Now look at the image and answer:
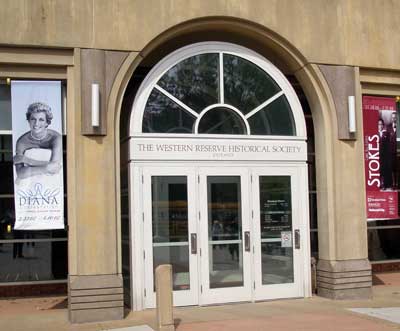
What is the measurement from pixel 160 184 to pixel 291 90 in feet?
10.5

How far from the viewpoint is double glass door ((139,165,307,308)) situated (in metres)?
10.8

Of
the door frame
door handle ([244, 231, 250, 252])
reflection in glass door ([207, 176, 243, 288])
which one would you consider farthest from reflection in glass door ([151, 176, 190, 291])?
door handle ([244, 231, 250, 252])

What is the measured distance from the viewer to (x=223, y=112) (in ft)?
37.4

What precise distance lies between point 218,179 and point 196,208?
695mm

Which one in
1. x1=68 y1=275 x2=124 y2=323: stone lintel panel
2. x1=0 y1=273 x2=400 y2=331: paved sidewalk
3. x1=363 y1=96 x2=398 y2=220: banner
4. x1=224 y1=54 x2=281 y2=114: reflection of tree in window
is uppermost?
x1=224 y1=54 x2=281 y2=114: reflection of tree in window

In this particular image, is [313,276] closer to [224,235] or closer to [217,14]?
[224,235]

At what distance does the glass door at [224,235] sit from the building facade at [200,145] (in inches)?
1.0

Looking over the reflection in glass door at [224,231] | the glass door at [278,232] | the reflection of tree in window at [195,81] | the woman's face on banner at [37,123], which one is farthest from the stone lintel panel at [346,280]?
the woman's face on banner at [37,123]

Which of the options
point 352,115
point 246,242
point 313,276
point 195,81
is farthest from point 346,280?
point 195,81

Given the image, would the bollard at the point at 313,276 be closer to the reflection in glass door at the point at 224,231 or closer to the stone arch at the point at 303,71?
the stone arch at the point at 303,71

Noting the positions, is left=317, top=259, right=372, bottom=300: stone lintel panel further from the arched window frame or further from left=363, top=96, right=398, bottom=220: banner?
the arched window frame

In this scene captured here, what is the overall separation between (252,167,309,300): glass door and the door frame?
2.2 inches

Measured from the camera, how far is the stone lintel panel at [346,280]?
11391 mm

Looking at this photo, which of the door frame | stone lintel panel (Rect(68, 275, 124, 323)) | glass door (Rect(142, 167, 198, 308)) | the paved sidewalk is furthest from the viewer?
glass door (Rect(142, 167, 198, 308))
